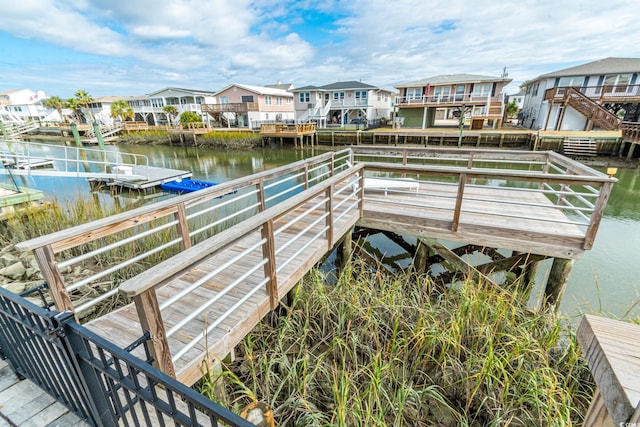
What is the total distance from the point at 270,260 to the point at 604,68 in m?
33.7

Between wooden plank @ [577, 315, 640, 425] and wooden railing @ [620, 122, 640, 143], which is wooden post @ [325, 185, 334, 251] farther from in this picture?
wooden railing @ [620, 122, 640, 143]

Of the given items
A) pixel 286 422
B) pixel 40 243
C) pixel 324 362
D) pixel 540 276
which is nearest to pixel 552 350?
pixel 324 362

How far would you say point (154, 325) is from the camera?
1648 millimetres

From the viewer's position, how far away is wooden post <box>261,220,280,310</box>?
252cm

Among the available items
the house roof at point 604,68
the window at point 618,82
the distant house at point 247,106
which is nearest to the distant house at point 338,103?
the distant house at point 247,106

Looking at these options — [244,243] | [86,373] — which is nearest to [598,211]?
[244,243]

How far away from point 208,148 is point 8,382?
28.9 metres

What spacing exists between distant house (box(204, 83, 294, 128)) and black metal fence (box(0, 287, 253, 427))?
3338cm

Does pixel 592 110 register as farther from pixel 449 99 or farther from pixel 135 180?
pixel 135 180

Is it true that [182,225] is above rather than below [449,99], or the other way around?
below

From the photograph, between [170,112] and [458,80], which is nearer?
[458,80]

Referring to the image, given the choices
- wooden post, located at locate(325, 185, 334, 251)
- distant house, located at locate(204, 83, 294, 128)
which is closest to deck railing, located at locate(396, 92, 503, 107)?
distant house, located at locate(204, 83, 294, 128)

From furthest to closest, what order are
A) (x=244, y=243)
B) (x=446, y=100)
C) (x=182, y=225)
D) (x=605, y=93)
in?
(x=446, y=100) → (x=605, y=93) → (x=244, y=243) → (x=182, y=225)

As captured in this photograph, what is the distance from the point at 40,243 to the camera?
200cm
